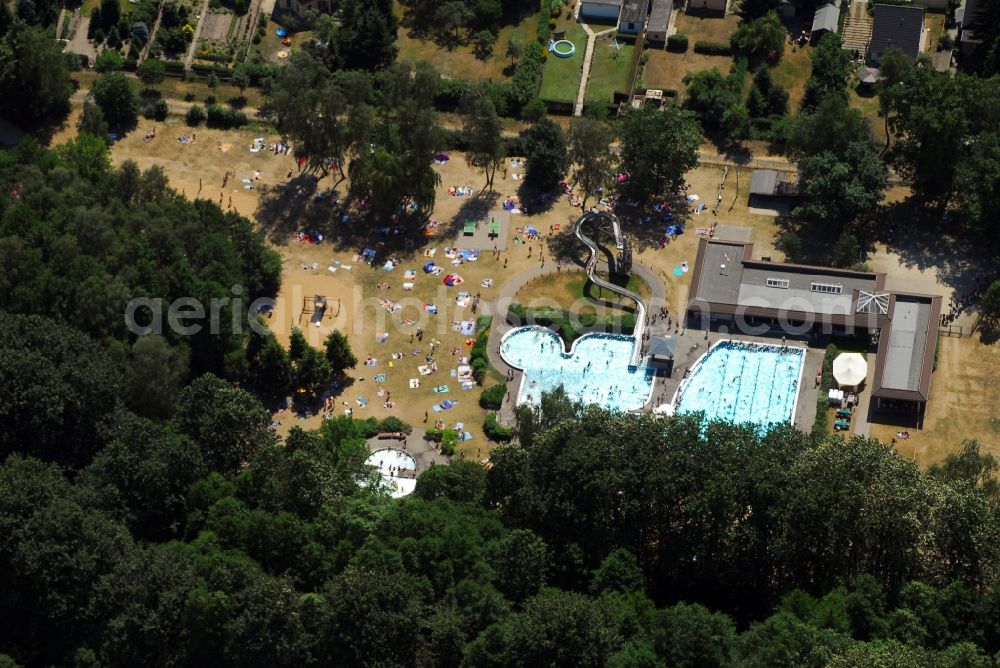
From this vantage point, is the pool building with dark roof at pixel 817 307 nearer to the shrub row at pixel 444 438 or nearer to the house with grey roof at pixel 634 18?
the shrub row at pixel 444 438

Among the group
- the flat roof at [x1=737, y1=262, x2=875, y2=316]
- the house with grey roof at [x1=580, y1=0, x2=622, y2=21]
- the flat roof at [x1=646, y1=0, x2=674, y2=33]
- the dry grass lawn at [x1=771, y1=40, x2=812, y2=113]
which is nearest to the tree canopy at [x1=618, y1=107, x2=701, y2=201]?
the flat roof at [x1=737, y1=262, x2=875, y2=316]

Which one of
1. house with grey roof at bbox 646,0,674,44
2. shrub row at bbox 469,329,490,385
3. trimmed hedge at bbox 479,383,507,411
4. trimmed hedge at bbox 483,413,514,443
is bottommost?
trimmed hedge at bbox 483,413,514,443

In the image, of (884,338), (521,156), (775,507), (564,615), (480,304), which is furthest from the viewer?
(521,156)

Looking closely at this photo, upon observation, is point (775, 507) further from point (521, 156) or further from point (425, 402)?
point (521, 156)

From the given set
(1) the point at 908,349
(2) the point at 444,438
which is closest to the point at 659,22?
(1) the point at 908,349

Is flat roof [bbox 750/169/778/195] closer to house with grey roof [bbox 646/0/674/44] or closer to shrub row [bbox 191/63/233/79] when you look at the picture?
house with grey roof [bbox 646/0/674/44]

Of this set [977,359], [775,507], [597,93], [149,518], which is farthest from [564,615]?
[597,93]
